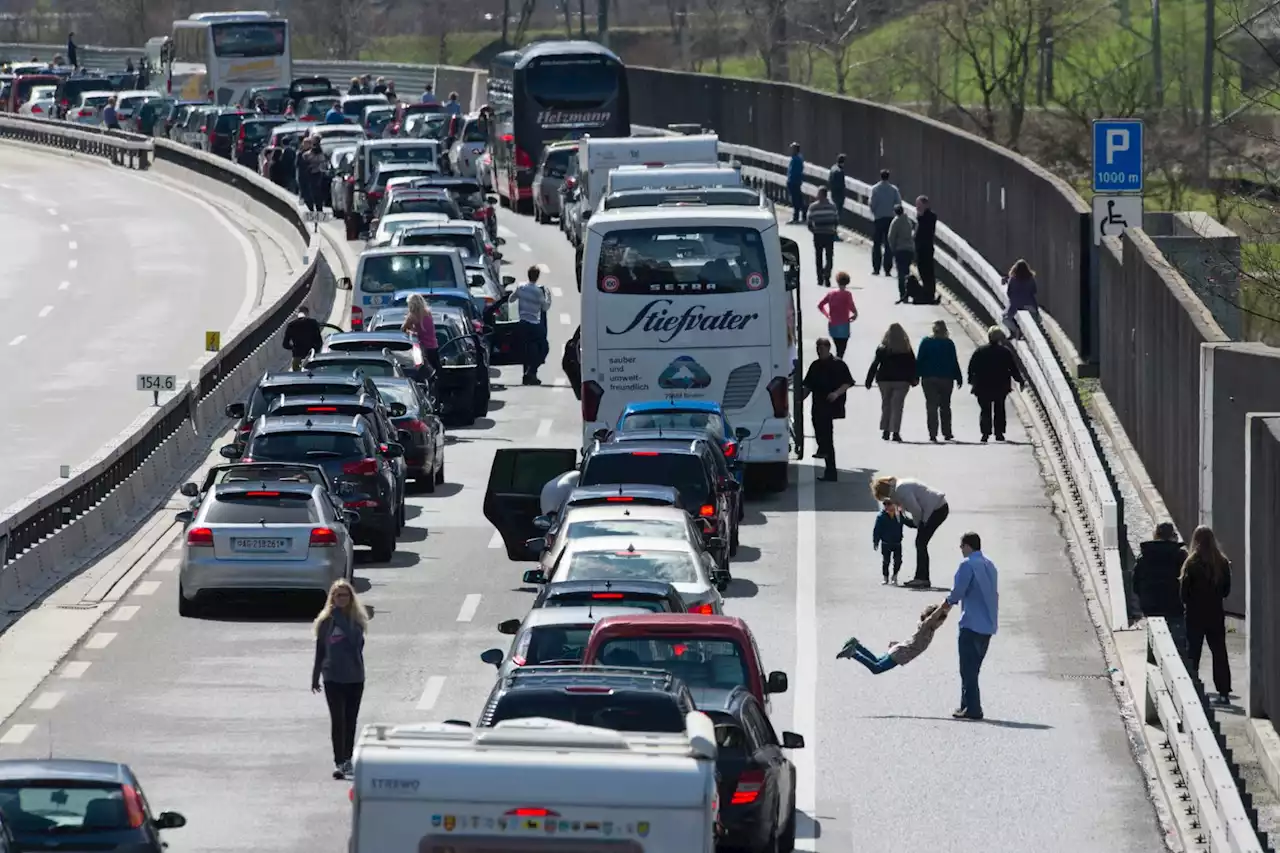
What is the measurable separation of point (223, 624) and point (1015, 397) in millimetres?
16113

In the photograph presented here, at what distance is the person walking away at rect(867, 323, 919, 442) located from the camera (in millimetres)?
34156

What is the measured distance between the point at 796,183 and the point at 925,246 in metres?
10.6

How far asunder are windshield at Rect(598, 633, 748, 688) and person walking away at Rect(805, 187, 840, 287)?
1227 inches

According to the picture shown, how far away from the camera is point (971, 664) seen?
20.2 metres

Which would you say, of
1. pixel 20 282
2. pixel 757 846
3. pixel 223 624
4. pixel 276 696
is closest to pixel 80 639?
pixel 223 624

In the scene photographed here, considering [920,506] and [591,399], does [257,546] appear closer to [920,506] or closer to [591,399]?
[920,506]

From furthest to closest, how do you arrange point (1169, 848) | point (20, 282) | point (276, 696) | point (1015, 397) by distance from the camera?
point (20, 282), point (1015, 397), point (276, 696), point (1169, 848)

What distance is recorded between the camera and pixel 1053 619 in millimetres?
24625

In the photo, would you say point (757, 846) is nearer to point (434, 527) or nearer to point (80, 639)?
point (80, 639)

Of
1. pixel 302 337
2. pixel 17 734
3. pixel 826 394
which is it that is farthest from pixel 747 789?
pixel 302 337

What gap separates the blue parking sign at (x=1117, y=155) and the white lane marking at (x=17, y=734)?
48.9 feet

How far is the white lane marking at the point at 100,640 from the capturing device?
23812 mm

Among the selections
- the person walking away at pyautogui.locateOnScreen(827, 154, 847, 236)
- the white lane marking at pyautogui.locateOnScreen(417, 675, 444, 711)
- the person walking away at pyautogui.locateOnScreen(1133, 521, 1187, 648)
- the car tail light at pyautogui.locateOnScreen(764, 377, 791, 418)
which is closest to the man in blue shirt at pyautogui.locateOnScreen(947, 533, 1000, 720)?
the person walking away at pyautogui.locateOnScreen(1133, 521, 1187, 648)

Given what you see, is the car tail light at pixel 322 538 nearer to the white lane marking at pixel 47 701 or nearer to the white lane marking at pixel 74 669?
the white lane marking at pixel 74 669
